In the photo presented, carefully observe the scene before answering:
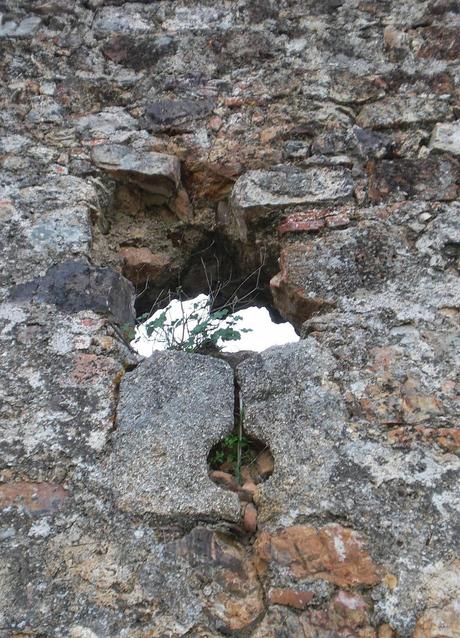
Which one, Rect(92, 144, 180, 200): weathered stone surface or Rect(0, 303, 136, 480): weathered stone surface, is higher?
Rect(92, 144, 180, 200): weathered stone surface

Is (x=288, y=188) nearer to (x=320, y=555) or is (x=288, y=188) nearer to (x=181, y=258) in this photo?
(x=181, y=258)

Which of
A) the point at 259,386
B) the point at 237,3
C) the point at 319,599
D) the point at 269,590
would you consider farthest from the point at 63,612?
the point at 237,3

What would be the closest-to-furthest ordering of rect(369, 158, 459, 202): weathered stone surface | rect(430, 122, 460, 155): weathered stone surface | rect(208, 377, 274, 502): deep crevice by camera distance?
rect(208, 377, 274, 502): deep crevice < rect(369, 158, 459, 202): weathered stone surface < rect(430, 122, 460, 155): weathered stone surface

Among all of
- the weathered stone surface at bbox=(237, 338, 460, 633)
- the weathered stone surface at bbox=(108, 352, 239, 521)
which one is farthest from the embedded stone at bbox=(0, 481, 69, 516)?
the weathered stone surface at bbox=(237, 338, 460, 633)

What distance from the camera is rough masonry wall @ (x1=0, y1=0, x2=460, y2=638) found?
5.76 feet

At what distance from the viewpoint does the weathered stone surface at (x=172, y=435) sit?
187 centimetres

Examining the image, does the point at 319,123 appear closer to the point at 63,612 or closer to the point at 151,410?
the point at 151,410

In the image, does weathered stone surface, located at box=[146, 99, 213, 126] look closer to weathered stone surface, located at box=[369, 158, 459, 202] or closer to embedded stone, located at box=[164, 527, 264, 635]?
weathered stone surface, located at box=[369, 158, 459, 202]

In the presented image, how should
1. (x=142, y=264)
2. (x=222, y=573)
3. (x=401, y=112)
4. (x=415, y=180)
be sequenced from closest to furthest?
(x=222, y=573) < (x=415, y=180) < (x=142, y=264) < (x=401, y=112)

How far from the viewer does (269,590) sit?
1.75 metres

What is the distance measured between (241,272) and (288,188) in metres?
0.44

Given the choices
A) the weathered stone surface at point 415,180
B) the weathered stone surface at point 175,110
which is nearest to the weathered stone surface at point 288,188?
the weathered stone surface at point 415,180

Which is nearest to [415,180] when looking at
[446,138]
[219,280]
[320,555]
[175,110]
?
[446,138]

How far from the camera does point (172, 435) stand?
200 centimetres
